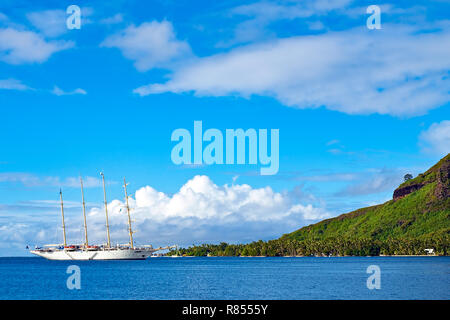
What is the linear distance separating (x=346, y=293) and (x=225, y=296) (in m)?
18.5

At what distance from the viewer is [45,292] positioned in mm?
94625

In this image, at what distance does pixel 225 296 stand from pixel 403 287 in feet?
103

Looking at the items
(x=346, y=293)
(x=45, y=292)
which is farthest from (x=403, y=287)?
(x=45, y=292)
